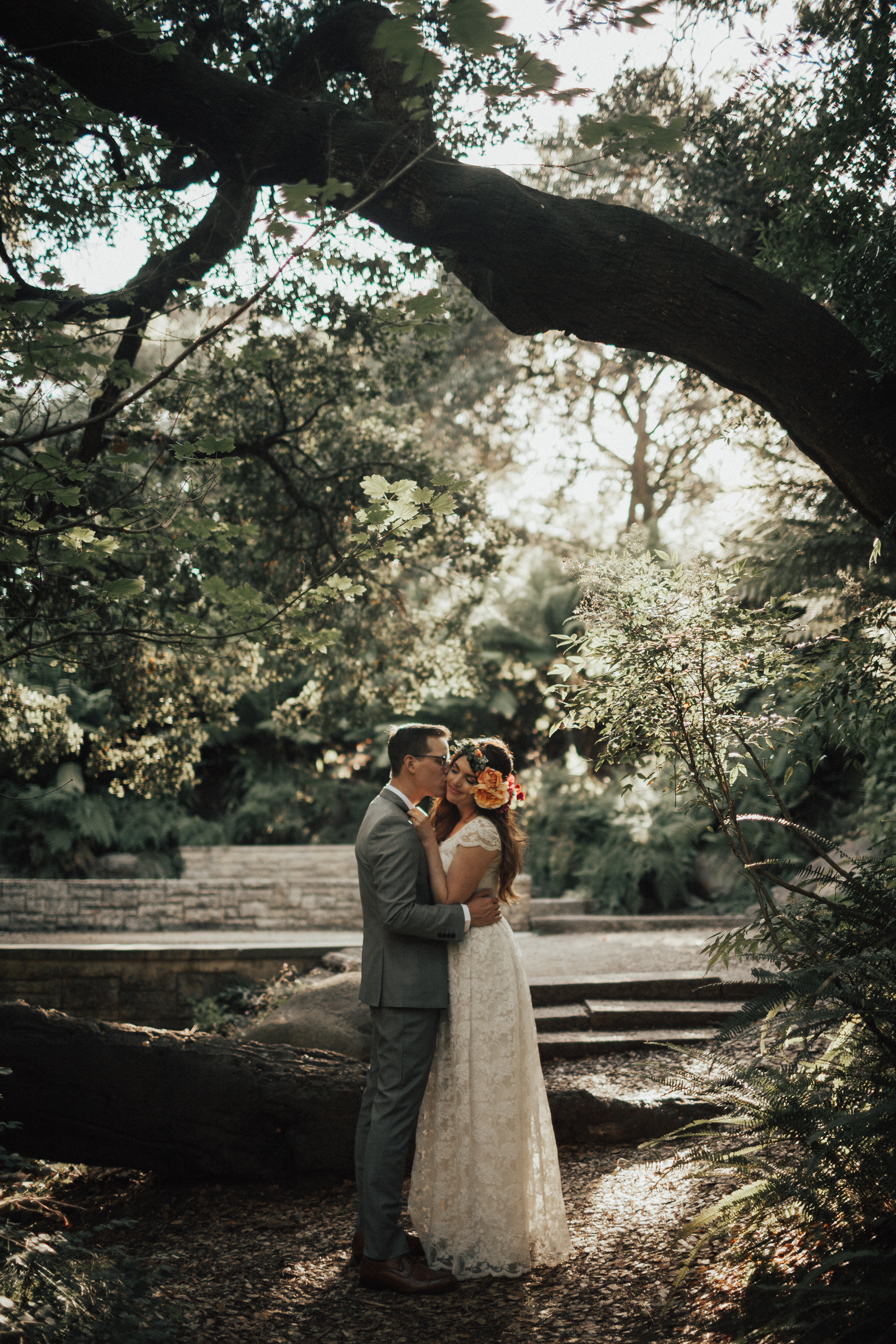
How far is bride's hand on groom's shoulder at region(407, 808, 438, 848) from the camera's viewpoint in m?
3.45

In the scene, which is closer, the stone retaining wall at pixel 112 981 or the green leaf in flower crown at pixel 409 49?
the green leaf in flower crown at pixel 409 49

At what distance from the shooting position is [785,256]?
14.8ft

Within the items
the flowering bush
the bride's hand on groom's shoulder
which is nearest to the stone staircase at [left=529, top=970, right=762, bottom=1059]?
the bride's hand on groom's shoulder

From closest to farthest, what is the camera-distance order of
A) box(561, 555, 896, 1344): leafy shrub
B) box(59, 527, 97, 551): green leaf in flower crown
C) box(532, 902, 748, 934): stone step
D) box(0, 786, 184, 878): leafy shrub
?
box(561, 555, 896, 1344): leafy shrub < box(59, 527, 97, 551): green leaf in flower crown < box(532, 902, 748, 934): stone step < box(0, 786, 184, 878): leafy shrub

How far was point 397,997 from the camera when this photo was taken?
10.9ft

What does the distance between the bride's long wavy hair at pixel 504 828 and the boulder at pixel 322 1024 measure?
6.83ft

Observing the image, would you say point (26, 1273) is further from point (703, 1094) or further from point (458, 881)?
point (703, 1094)

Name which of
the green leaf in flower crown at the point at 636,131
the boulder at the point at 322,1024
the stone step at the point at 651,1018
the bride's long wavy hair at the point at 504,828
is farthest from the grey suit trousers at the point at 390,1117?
the green leaf in flower crown at the point at 636,131

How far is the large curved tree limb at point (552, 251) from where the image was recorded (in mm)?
3535

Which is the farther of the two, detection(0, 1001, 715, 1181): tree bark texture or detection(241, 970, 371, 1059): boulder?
detection(241, 970, 371, 1059): boulder

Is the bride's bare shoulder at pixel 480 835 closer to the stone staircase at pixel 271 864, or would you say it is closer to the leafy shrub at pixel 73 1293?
the leafy shrub at pixel 73 1293

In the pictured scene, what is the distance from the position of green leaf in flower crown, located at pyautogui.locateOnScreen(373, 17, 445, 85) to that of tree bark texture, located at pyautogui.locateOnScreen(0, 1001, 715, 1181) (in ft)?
13.3

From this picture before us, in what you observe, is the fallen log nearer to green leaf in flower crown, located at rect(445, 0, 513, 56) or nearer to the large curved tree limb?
the large curved tree limb

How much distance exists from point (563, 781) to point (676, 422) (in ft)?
22.7
